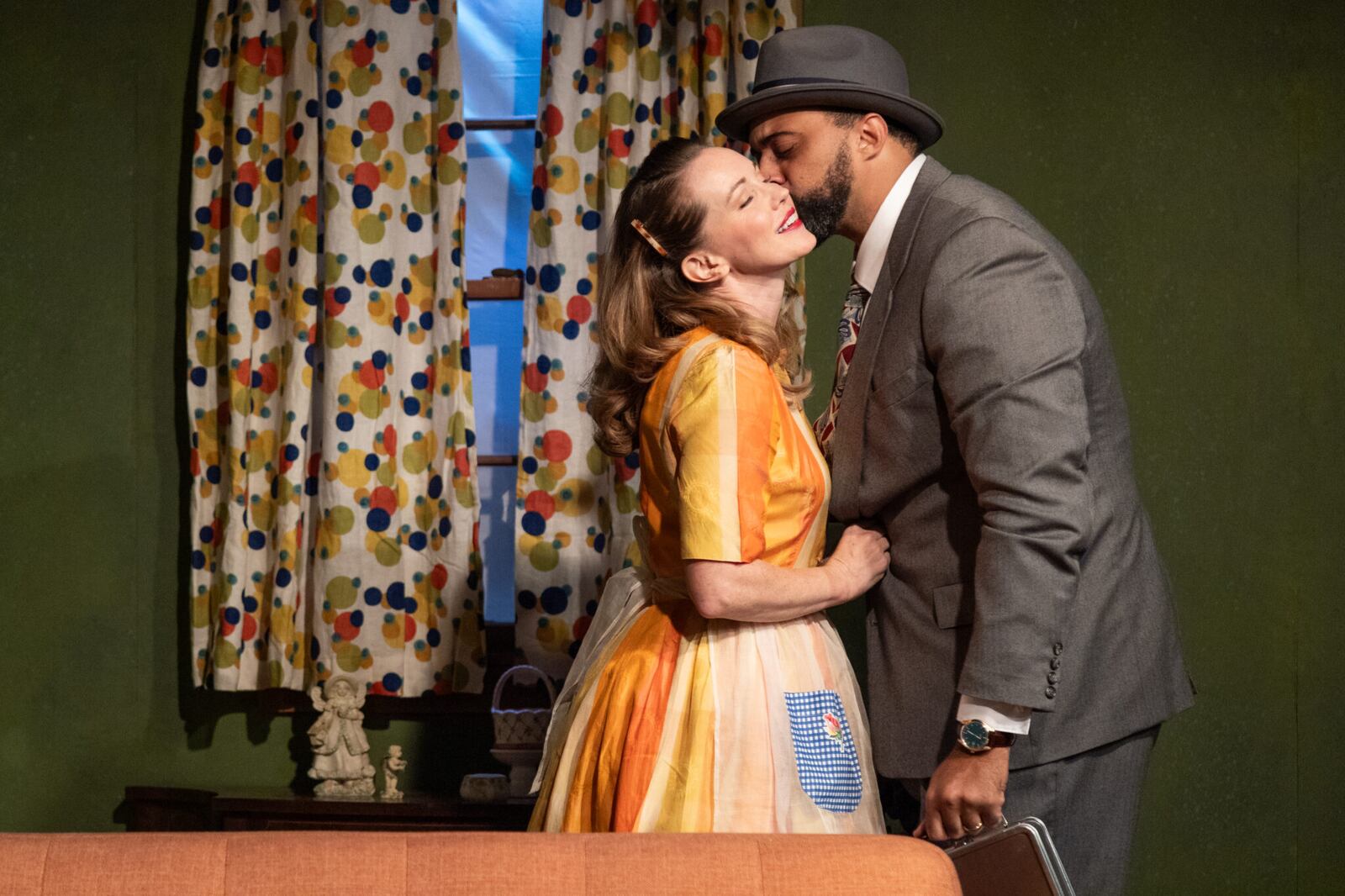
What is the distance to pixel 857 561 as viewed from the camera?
5.97ft

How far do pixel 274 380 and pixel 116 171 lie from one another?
79cm

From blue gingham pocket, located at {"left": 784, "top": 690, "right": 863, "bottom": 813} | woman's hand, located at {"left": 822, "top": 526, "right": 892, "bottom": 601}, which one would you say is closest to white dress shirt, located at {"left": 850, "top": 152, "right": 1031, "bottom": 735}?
woman's hand, located at {"left": 822, "top": 526, "right": 892, "bottom": 601}

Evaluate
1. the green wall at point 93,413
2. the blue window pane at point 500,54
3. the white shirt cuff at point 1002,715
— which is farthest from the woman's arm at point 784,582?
the green wall at point 93,413

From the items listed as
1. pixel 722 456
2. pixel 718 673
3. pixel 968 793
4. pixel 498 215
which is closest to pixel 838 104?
pixel 722 456

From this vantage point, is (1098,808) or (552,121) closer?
(1098,808)

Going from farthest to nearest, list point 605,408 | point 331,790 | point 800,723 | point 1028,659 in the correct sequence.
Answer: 1. point 331,790
2. point 605,408
3. point 800,723
4. point 1028,659

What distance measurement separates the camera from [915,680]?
70.6 inches

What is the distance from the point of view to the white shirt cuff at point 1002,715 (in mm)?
1620

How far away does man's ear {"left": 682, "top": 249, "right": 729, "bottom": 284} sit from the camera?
1.89 meters

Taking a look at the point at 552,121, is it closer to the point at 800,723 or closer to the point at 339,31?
the point at 339,31

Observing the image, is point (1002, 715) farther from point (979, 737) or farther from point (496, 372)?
point (496, 372)

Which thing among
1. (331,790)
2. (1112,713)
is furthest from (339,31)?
(1112,713)

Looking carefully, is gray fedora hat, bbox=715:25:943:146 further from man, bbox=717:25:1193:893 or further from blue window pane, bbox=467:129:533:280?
blue window pane, bbox=467:129:533:280

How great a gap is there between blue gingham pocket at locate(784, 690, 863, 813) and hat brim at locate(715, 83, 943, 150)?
2.98 feet
